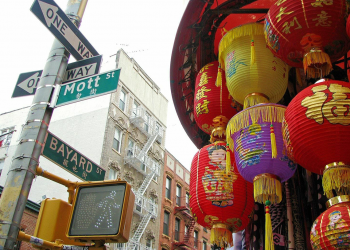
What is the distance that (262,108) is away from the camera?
495 centimetres

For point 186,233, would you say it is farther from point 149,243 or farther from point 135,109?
point 135,109

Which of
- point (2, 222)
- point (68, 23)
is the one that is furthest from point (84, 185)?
point (68, 23)

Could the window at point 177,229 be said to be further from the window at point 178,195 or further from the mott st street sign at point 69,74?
the mott st street sign at point 69,74

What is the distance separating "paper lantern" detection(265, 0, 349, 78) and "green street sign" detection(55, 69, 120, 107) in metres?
2.22

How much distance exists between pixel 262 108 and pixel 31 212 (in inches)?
614

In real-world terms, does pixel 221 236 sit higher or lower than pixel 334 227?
higher

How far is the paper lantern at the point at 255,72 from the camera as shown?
5.44 m

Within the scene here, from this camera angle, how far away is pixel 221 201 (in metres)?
Result: 5.64

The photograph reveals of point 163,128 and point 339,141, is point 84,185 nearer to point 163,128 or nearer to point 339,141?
point 339,141

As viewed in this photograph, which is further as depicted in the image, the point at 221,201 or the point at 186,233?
the point at 186,233

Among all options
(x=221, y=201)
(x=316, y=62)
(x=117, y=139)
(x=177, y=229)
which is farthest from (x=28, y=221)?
(x=316, y=62)

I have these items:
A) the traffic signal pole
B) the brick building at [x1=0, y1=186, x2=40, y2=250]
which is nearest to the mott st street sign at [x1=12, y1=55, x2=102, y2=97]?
the traffic signal pole

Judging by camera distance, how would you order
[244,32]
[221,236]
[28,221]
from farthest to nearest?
[28,221] → [244,32] → [221,236]

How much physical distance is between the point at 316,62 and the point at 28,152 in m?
3.53
